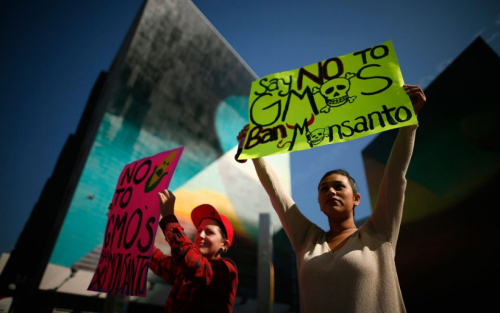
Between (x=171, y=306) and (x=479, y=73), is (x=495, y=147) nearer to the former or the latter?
(x=479, y=73)

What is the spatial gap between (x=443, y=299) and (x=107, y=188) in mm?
8043

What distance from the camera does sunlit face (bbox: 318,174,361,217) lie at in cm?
126

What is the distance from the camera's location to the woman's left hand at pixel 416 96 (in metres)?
1.28

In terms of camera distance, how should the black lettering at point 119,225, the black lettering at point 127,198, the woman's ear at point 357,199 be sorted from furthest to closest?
the black lettering at point 127,198
the black lettering at point 119,225
the woman's ear at point 357,199

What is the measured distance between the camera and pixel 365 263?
963mm

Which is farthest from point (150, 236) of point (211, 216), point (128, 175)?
point (128, 175)

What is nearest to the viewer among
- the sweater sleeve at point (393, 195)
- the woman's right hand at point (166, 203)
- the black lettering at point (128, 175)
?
the sweater sleeve at point (393, 195)

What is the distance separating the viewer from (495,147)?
4.30m

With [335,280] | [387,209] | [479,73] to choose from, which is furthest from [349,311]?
[479,73]

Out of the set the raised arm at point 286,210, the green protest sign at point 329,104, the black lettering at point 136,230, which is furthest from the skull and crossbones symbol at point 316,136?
the black lettering at point 136,230

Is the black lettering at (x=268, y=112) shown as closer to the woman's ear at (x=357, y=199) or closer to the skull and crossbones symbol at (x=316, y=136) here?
the skull and crossbones symbol at (x=316, y=136)

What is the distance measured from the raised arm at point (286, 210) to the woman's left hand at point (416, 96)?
0.84 metres

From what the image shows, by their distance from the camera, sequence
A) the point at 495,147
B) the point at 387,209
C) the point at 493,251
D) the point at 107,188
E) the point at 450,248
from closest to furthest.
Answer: the point at 387,209 → the point at 493,251 → the point at 495,147 → the point at 450,248 → the point at 107,188

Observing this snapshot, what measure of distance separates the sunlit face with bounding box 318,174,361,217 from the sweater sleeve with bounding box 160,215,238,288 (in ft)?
2.39
